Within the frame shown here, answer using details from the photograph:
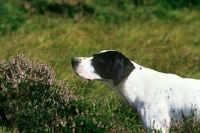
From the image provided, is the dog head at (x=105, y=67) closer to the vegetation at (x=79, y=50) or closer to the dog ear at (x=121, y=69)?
the dog ear at (x=121, y=69)

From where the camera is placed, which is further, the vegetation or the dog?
the vegetation

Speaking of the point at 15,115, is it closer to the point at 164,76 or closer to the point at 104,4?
the point at 164,76

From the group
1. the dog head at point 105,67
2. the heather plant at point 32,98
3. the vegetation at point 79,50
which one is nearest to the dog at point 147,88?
the dog head at point 105,67

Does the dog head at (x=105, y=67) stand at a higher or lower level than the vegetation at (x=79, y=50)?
higher

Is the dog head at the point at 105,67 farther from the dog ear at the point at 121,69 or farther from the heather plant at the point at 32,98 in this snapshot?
the heather plant at the point at 32,98

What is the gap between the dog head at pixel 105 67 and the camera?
549cm

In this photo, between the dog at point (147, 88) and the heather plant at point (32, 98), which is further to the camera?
the heather plant at point (32, 98)

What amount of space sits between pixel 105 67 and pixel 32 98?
771 mm

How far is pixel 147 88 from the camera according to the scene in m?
5.45

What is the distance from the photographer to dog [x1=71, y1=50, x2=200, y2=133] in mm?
5262

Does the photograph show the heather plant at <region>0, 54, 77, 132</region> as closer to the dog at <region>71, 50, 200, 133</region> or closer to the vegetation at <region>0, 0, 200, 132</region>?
the vegetation at <region>0, 0, 200, 132</region>

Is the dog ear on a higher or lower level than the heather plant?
higher

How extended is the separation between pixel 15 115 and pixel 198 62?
4404 mm

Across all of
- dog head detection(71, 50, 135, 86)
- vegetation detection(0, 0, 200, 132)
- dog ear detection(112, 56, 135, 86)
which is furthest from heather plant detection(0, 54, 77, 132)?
dog ear detection(112, 56, 135, 86)
